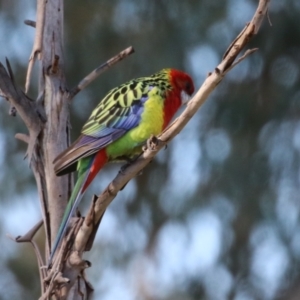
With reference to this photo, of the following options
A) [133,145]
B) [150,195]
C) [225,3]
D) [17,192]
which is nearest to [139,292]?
[150,195]

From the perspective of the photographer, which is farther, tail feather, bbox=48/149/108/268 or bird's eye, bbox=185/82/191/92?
bird's eye, bbox=185/82/191/92

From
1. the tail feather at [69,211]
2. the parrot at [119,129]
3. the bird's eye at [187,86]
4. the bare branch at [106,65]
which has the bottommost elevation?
the tail feather at [69,211]

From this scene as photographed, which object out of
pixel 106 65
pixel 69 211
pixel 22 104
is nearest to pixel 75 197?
pixel 69 211

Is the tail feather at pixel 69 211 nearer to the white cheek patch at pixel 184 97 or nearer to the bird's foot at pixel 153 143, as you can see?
the bird's foot at pixel 153 143

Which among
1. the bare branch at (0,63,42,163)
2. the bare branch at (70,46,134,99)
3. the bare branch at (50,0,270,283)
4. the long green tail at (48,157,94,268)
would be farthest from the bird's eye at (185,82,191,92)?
the bare branch at (50,0,270,283)

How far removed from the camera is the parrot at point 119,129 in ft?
8.41

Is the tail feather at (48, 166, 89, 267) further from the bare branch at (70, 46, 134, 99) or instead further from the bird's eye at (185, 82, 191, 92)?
the bird's eye at (185, 82, 191, 92)

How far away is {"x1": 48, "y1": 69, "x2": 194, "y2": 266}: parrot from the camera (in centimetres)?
256

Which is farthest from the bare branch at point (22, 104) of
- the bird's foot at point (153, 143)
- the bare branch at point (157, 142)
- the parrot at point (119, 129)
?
the bird's foot at point (153, 143)

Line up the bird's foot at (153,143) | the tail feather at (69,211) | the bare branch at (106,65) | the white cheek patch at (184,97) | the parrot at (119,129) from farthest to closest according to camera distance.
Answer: the white cheek patch at (184,97)
the bare branch at (106,65)
the parrot at (119,129)
the tail feather at (69,211)
the bird's foot at (153,143)

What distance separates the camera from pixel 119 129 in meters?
2.82

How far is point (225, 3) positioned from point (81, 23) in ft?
3.27

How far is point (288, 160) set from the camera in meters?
4.79

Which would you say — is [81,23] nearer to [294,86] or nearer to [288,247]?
[294,86]
